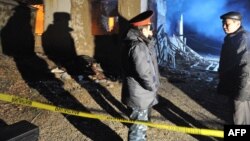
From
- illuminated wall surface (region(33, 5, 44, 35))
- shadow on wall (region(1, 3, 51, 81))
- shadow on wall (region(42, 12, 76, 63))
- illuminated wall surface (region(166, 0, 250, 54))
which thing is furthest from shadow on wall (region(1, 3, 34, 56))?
illuminated wall surface (region(166, 0, 250, 54))

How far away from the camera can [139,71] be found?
3.79 m

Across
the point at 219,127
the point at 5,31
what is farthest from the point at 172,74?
the point at 5,31

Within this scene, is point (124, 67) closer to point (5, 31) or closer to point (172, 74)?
point (172, 74)

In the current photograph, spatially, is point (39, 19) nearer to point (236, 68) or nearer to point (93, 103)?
point (93, 103)

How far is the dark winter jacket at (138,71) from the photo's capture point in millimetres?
3795

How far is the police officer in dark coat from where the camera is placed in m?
3.85

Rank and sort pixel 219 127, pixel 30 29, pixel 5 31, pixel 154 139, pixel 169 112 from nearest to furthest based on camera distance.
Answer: pixel 154 139
pixel 219 127
pixel 169 112
pixel 5 31
pixel 30 29

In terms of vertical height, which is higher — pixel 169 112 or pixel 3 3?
pixel 3 3

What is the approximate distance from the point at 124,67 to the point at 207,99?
3.36 m

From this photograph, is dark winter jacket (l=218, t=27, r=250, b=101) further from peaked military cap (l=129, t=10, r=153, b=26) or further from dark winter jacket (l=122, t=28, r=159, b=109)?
peaked military cap (l=129, t=10, r=153, b=26)

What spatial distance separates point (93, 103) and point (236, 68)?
3.19m

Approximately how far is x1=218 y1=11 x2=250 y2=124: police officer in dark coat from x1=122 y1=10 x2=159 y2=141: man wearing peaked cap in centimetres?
104

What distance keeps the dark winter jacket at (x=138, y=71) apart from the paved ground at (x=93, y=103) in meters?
1.02

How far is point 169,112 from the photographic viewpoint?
19.2 feet
